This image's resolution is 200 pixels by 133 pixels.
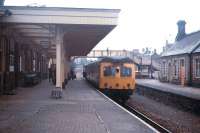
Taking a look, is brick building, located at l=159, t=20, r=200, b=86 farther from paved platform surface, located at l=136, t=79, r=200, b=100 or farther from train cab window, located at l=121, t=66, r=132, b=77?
train cab window, located at l=121, t=66, r=132, b=77

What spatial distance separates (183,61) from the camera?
4472 centimetres

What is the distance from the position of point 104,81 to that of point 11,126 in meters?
16.6

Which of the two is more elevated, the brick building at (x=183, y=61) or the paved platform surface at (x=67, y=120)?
the brick building at (x=183, y=61)

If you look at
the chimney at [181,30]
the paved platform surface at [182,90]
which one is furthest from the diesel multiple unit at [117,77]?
the chimney at [181,30]

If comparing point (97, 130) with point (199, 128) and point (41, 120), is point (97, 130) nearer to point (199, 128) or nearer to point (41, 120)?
point (41, 120)

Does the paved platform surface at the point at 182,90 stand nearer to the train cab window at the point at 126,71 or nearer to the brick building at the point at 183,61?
the brick building at the point at 183,61

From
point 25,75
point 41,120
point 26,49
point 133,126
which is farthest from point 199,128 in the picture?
point 26,49

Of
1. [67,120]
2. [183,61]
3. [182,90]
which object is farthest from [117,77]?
[183,61]

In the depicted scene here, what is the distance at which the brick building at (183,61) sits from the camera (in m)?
41.5

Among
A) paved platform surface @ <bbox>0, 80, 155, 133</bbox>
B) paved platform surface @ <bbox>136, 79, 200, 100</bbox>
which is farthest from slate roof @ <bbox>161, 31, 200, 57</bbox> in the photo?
paved platform surface @ <bbox>0, 80, 155, 133</bbox>

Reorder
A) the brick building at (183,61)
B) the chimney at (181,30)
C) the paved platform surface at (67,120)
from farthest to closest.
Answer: the chimney at (181,30) < the brick building at (183,61) < the paved platform surface at (67,120)

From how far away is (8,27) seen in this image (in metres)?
28.4

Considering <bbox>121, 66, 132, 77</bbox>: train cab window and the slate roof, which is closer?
<bbox>121, 66, 132, 77</bbox>: train cab window

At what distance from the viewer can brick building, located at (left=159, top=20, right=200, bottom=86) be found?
136 feet
